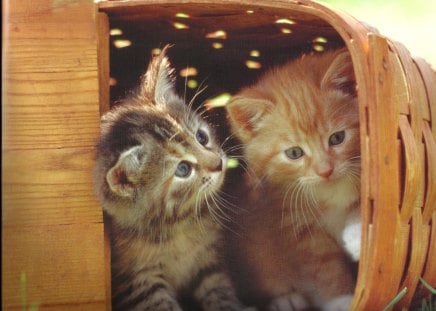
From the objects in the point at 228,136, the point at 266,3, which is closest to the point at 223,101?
the point at 228,136

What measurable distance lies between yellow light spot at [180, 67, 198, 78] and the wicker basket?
18mm

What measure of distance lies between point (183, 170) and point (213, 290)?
378 millimetres

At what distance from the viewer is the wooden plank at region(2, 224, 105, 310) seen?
5.77 ft

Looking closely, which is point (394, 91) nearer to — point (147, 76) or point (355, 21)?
point (355, 21)

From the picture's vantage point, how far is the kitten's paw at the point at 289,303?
203cm

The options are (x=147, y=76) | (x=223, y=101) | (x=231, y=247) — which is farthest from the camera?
(x=223, y=101)

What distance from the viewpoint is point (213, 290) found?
2021mm

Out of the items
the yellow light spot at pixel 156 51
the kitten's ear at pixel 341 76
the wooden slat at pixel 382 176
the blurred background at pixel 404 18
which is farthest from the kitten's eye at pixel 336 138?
the blurred background at pixel 404 18

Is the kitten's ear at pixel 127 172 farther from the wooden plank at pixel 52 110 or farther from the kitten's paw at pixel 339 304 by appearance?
the kitten's paw at pixel 339 304

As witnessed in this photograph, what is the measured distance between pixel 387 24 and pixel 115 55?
219 centimetres

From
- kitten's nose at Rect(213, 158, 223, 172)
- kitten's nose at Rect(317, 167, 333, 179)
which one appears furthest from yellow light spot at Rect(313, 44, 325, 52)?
kitten's nose at Rect(213, 158, 223, 172)

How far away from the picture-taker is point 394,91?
1725 mm

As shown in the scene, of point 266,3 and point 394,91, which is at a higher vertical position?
point 266,3

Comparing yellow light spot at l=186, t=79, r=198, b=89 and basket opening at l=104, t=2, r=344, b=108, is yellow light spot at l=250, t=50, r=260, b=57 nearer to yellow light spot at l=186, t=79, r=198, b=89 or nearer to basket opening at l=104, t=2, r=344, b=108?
basket opening at l=104, t=2, r=344, b=108
